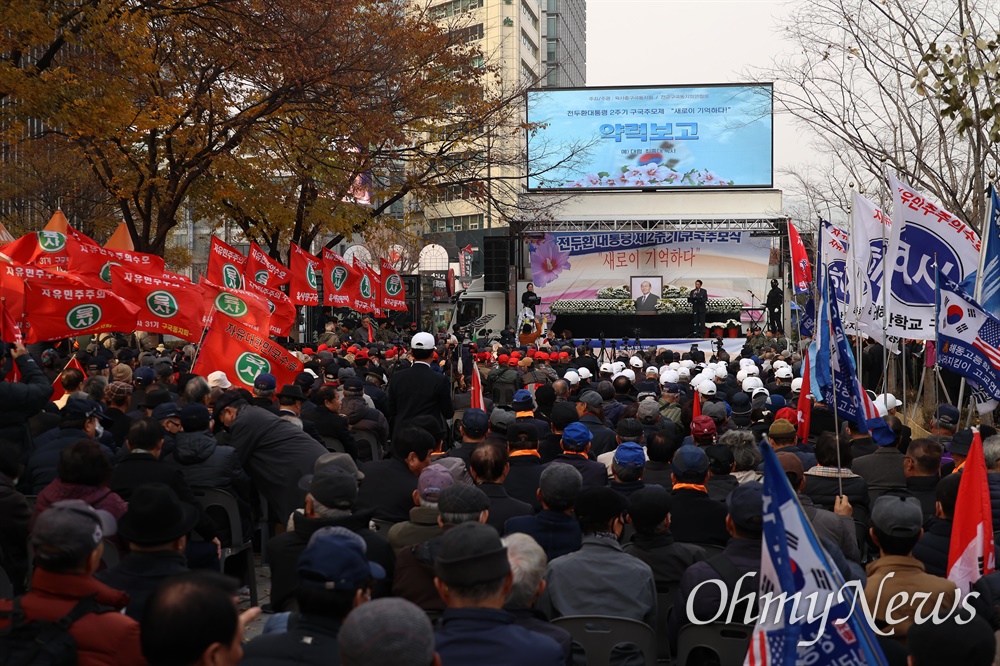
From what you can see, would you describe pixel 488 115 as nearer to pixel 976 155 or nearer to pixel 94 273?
pixel 976 155

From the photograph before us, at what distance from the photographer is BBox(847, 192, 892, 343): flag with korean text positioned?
37.3ft

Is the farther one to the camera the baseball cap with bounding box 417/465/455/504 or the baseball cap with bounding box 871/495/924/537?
the baseball cap with bounding box 417/465/455/504

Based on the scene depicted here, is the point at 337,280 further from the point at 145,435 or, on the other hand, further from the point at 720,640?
the point at 720,640

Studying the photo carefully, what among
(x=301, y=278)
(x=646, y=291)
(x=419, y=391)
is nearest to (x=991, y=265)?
(x=419, y=391)

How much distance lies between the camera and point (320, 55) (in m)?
19.0

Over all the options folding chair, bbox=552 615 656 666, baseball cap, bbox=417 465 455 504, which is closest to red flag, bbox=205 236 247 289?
baseball cap, bbox=417 465 455 504

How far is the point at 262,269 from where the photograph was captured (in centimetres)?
1844

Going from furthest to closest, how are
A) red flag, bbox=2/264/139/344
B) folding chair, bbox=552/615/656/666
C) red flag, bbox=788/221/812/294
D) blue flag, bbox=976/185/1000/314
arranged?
red flag, bbox=788/221/812/294 → red flag, bbox=2/264/139/344 → blue flag, bbox=976/185/1000/314 → folding chair, bbox=552/615/656/666

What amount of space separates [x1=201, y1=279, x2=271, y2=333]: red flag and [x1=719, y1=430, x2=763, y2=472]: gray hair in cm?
554

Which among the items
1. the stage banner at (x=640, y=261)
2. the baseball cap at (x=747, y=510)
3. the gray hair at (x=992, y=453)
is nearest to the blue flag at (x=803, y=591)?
the baseball cap at (x=747, y=510)

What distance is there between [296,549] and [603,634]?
1.44 metres

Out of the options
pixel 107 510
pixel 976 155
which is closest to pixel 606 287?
pixel 976 155

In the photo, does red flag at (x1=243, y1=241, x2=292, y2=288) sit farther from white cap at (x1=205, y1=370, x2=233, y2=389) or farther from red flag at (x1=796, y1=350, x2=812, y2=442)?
red flag at (x1=796, y1=350, x2=812, y2=442)

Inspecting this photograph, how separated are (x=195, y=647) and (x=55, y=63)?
18.3 meters
